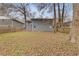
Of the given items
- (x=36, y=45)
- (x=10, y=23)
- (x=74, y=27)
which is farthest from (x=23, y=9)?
(x=74, y=27)

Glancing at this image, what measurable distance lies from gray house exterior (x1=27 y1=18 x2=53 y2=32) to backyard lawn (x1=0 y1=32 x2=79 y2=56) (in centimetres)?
4

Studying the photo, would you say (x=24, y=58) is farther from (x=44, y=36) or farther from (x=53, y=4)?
(x=53, y=4)

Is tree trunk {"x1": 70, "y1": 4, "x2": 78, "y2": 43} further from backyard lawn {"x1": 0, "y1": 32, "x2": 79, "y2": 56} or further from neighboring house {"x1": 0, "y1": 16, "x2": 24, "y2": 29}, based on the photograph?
neighboring house {"x1": 0, "y1": 16, "x2": 24, "y2": 29}

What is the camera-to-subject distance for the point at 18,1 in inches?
52.7

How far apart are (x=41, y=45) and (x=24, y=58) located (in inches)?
7.0

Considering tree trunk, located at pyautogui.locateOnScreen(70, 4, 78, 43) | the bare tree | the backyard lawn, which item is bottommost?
the backyard lawn

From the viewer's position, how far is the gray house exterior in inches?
51.8

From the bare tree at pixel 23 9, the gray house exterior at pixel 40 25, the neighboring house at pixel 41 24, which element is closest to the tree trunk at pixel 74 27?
the neighboring house at pixel 41 24

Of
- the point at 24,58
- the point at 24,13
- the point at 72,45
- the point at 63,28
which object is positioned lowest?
the point at 24,58

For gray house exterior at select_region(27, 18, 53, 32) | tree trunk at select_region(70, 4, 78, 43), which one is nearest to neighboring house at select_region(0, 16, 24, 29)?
gray house exterior at select_region(27, 18, 53, 32)

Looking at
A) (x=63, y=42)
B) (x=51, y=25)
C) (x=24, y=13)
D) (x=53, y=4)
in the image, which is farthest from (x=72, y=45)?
(x=24, y=13)

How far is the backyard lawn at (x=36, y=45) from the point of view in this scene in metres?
1.33

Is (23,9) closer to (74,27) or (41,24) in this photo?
(41,24)

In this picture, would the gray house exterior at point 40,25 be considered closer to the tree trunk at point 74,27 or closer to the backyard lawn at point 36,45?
the backyard lawn at point 36,45
